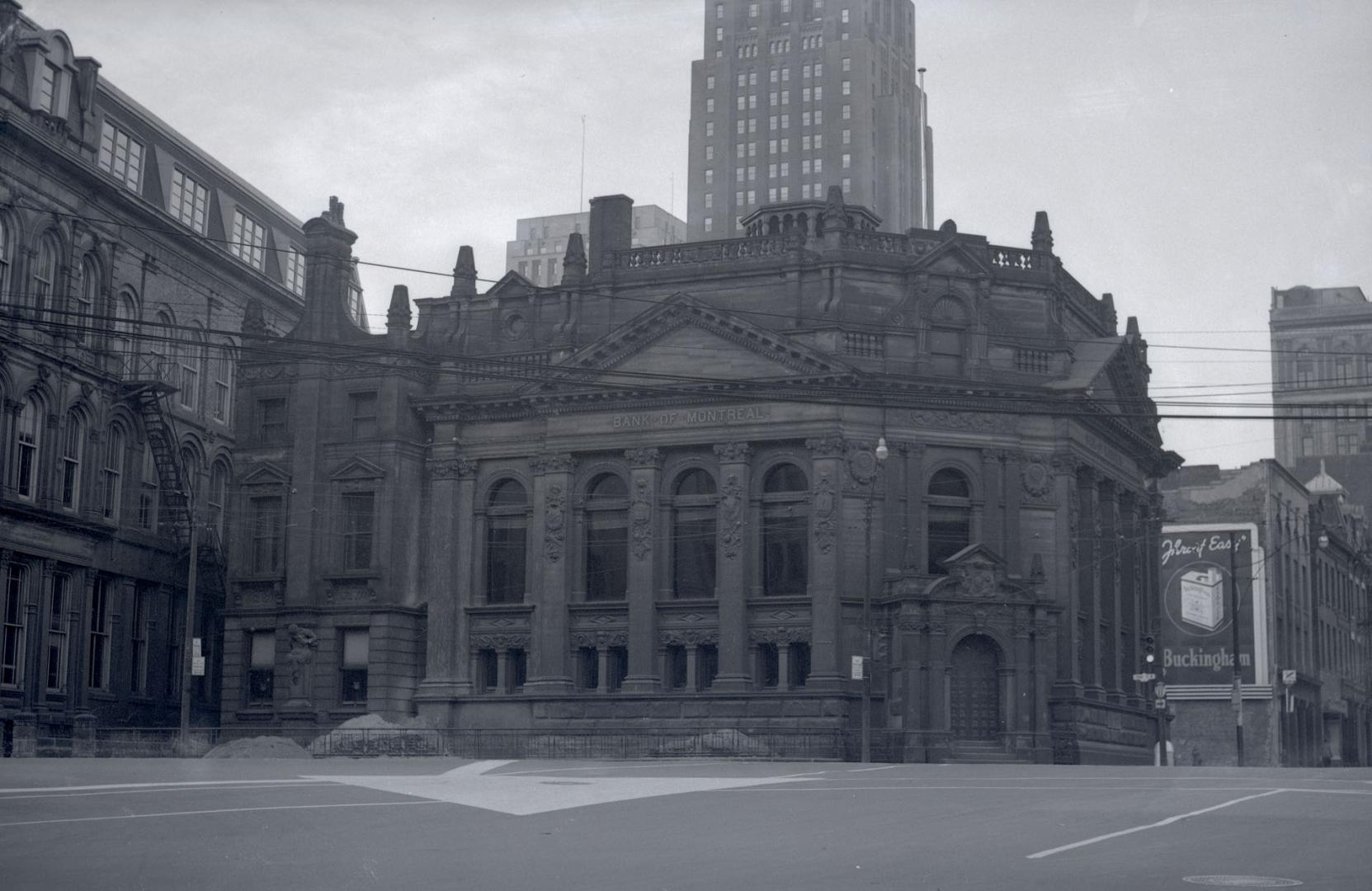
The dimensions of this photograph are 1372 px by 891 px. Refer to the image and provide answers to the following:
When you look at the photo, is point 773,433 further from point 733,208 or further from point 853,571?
point 733,208

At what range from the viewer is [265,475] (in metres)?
65.9

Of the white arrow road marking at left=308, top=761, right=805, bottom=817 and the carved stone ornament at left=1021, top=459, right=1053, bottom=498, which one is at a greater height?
the carved stone ornament at left=1021, top=459, right=1053, bottom=498

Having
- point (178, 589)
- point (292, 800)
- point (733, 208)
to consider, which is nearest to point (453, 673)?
point (178, 589)

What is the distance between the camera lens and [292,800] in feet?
82.6

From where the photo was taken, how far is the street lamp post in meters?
53.0

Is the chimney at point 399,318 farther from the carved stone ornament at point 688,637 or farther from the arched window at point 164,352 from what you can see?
the carved stone ornament at point 688,637

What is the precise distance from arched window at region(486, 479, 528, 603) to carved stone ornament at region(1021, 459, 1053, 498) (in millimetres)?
17745

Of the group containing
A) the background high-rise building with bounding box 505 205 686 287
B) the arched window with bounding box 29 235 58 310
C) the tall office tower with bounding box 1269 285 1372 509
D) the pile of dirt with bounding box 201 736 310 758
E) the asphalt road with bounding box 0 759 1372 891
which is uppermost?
the background high-rise building with bounding box 505 205 686 287

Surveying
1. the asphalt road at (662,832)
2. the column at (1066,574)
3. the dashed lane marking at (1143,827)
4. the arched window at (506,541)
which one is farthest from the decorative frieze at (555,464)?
the dashed lane marking at (1143,827)

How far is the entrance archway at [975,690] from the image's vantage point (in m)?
58.1

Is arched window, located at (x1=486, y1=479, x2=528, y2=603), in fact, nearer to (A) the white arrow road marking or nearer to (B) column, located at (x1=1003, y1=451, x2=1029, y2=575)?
(B) column, located at (x1=1003, y1=451, x2=1029, y2=575)

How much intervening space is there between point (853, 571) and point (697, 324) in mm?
10076

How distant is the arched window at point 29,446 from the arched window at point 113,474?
489cm

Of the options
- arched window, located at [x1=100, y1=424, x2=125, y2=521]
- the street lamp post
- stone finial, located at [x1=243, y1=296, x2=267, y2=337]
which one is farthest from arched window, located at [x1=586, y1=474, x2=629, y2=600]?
arched window, located at [x1=100, y1=424, x2=125, y2=521]
